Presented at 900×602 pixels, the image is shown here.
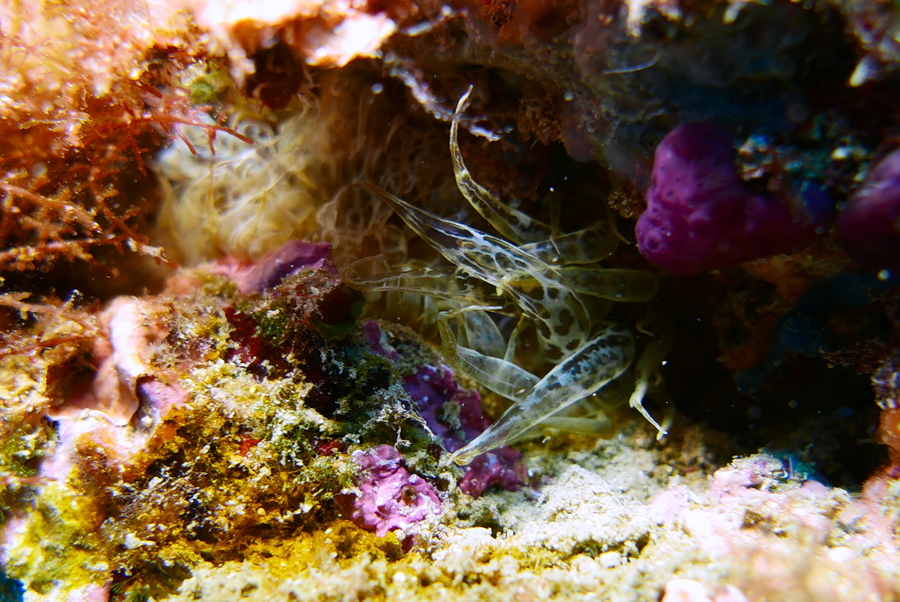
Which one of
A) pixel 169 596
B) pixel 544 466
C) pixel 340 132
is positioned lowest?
pixel 544 466

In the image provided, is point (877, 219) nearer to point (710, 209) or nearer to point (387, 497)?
point (710, 209)

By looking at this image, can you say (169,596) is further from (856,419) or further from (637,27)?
(856,419)

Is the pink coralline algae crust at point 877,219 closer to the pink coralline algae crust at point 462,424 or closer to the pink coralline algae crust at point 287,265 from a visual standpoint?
the pink coralline algae crust at point 462,424

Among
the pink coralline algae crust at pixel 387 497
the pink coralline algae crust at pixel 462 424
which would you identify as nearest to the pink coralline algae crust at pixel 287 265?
the pink coralline algae crust at pixel 462 424

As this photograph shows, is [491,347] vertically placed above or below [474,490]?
above

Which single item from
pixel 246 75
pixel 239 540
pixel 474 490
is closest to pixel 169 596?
pixel 239 540
